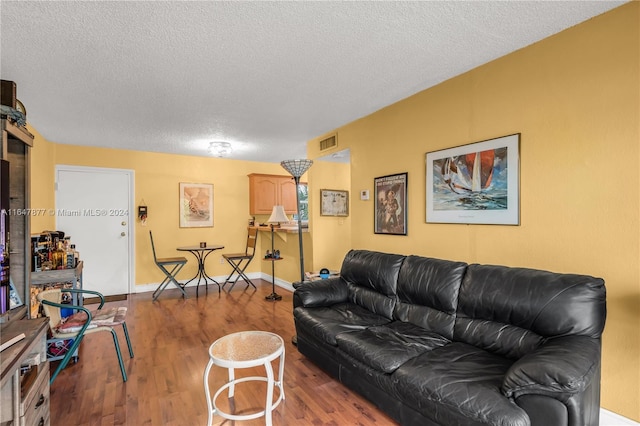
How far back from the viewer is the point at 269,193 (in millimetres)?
6297

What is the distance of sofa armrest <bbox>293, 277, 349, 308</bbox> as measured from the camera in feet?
9.49

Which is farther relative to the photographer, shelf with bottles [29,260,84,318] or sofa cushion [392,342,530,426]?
shelf with bottles [29,260,84,318]

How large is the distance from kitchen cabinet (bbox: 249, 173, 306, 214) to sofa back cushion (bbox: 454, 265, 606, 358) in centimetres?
457

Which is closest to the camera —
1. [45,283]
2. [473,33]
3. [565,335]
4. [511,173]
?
[565,335]

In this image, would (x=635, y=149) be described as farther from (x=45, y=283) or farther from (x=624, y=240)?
(x=45, y=283)

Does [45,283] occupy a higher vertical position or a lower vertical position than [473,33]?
lower

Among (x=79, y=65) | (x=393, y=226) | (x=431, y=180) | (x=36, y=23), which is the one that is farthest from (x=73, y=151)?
(x=431, y=180)

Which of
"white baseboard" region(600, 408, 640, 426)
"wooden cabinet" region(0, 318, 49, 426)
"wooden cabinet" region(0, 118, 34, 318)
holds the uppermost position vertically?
"wooden cabinet" region(0, 118, 34, 318)

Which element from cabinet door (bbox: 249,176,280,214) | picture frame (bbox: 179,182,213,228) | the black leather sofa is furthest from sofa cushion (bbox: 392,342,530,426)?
picture frame (bbox: 179,182,213,228)

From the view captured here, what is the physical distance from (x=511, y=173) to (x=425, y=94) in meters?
1.12

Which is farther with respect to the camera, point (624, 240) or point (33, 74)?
point (33, 74)

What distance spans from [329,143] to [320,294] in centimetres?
224

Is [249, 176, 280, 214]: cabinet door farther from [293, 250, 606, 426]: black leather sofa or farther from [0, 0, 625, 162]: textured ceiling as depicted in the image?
[293, 250, 606, 426]: black leather sofa

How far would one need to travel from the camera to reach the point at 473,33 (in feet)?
6.70
